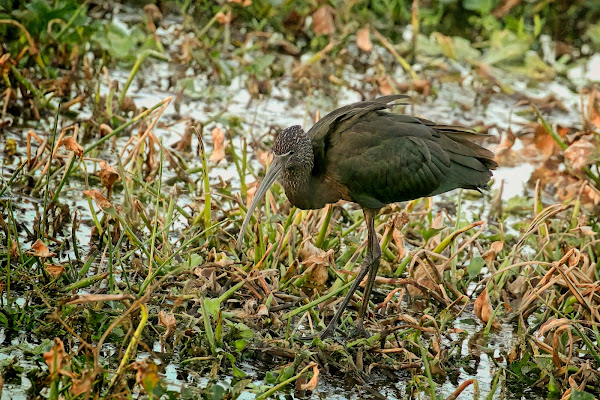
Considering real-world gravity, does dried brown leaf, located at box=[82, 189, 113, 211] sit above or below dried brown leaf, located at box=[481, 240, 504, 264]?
above

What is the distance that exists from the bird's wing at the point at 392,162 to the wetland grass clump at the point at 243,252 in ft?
0.81

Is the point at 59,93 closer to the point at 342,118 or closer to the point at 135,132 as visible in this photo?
the point at 135,132

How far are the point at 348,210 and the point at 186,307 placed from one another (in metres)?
1.80

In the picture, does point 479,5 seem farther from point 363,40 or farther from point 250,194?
point 250,194

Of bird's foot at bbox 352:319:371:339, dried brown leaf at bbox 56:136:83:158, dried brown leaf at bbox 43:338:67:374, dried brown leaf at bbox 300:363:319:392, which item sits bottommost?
bird's foot at bbox 352:319:371:339

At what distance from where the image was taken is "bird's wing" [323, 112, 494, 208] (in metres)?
3.98

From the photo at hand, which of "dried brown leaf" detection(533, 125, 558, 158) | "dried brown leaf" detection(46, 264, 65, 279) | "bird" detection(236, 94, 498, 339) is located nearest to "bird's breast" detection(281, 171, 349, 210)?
"bird" detection(236, 94, 498, 339)

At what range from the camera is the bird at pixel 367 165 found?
3971 mm

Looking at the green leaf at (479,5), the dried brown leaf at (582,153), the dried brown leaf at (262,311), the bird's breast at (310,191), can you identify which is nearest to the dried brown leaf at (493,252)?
the bird's breast at (310,191)

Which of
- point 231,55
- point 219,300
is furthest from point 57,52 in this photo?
point 219,300

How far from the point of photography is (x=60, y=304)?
123 inches

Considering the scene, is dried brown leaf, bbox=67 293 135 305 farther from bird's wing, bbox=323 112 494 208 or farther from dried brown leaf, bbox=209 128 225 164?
dried brown leaf, bbox=209 128 225 164

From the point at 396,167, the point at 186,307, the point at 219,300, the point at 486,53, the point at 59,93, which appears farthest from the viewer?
the point at 486,53

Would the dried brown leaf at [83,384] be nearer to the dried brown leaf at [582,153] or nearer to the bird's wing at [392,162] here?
the bird's wing at [392,162]
